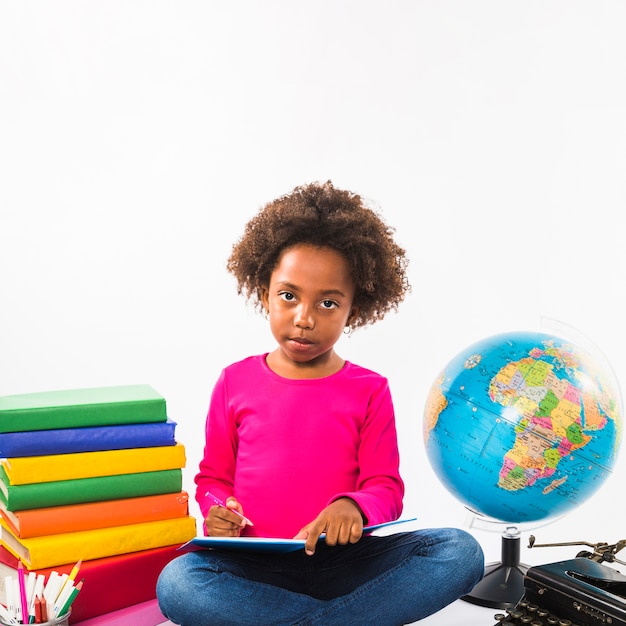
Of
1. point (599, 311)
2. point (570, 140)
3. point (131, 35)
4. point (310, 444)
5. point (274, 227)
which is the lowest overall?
point (310, 444)

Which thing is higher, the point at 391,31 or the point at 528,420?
the point at 391,31

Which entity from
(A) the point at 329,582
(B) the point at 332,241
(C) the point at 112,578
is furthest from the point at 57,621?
(B) the point at 332,241

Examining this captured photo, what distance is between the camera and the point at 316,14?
12.6 ft

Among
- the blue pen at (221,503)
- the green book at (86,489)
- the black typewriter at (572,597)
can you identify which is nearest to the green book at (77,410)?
the green book at (86,489)

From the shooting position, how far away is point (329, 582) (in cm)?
238

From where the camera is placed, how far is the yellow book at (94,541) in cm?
243

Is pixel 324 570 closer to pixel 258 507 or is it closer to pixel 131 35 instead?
pixel 258 507

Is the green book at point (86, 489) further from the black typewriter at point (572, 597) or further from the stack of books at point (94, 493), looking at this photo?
the black typewriter at point (572, 597)

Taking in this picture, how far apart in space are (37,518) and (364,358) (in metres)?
1.73

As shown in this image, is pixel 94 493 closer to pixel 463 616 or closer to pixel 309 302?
pixel 309 302

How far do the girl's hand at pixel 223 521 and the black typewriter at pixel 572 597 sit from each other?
64 centimetres

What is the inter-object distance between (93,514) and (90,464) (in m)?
0.13

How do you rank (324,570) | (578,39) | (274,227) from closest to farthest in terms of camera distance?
(324,570)
(274,227)
(578,39)

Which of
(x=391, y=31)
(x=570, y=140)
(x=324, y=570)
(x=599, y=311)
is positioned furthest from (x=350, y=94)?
(x=324, y=570)
